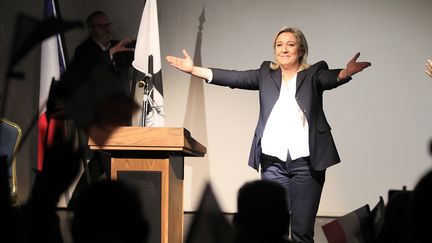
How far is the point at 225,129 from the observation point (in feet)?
17.3

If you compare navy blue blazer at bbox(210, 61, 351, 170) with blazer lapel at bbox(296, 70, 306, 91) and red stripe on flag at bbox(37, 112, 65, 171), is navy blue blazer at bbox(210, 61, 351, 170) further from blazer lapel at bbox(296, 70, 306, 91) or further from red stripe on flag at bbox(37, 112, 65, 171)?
red stripe on flag at bbox(37, 112, 65, 171)

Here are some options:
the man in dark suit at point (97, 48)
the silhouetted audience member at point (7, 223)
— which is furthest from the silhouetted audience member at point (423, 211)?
the man in dark suit at point (97, 48)

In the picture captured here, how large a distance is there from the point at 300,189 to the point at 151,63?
1817 mm

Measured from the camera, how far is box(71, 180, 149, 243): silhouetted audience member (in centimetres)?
164

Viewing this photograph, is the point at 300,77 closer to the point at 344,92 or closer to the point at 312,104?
the point at 312,104

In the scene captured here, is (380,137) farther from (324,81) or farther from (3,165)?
(3,165)

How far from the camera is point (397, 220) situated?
1702 millimetres

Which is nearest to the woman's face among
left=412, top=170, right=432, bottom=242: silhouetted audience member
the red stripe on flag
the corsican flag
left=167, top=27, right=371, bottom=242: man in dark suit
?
left=167, top=27, right=371, bottom=242: man in dark suit

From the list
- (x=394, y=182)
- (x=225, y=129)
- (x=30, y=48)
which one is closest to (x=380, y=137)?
(x=394, y=182)

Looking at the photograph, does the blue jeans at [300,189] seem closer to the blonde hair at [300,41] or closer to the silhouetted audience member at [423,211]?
the blonde hair at [300,41]

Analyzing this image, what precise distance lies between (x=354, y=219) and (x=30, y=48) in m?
Answer: 3.74

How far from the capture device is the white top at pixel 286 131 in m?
2.81

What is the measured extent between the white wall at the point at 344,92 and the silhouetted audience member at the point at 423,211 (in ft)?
12.0

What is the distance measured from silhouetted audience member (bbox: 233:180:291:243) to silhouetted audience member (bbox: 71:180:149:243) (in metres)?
0.31
